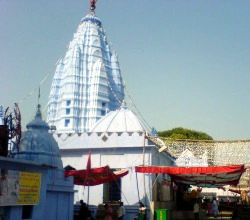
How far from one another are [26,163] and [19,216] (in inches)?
75.7

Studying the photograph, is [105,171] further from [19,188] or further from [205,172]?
[19,188]

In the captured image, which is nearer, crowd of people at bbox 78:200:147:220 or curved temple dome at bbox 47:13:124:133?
crowd of people at bbox 78:200:147:220

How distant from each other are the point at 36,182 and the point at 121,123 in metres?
15.2

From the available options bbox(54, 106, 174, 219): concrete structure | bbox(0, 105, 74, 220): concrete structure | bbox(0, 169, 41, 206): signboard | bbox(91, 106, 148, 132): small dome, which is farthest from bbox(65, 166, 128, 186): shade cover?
bbox(91, 106, 148, 132): small dome

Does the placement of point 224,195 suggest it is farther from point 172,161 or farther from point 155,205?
point 155,205

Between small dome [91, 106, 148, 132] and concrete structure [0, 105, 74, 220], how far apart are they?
374 inches

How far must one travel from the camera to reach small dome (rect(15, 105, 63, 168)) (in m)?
17.0

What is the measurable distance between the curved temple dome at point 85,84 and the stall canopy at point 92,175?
36.6 meters

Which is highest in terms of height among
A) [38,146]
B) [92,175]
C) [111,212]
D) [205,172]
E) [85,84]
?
[85,84]

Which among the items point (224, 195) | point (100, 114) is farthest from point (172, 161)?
point (100, 114)

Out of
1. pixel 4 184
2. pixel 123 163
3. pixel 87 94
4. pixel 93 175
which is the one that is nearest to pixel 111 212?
pixel 93 175

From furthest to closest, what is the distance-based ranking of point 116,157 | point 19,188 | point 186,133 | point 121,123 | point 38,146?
point 186,133
point 121,123
point 116,157
point 38,146
point 19,188

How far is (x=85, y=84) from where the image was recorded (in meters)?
58.1

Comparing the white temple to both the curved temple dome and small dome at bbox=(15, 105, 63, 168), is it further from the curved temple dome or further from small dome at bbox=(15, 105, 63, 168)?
small dome at bbox=(15, 105, 63, 168)
